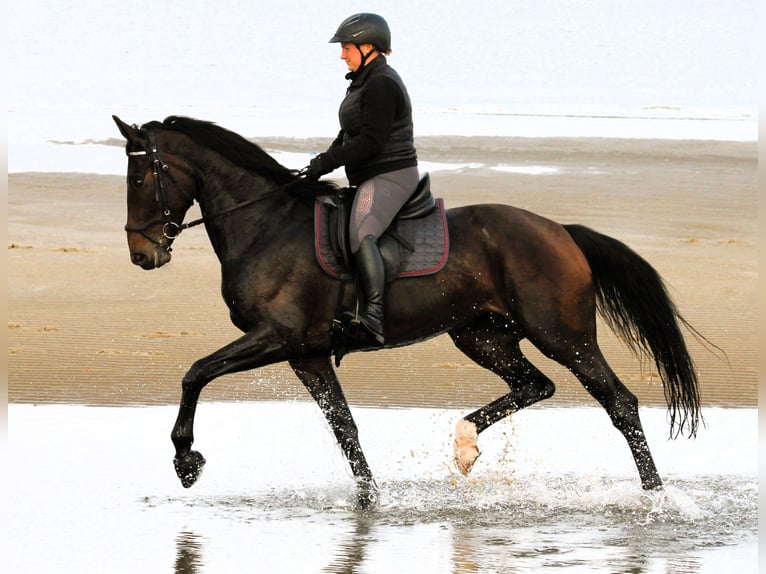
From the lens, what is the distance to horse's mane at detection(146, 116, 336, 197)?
759 centimetres

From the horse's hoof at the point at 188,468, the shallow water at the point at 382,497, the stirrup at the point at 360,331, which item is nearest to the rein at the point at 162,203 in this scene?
the stirrup at the point at 360,331

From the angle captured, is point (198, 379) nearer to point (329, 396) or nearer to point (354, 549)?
point (329, 396)

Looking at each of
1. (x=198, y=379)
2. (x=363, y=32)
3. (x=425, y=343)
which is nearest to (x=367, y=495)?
(x=198, y=379)

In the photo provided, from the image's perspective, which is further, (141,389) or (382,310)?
(141,389)

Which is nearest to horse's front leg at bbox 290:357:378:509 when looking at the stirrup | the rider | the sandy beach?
the stirrup

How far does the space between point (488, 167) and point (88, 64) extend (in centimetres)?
2342

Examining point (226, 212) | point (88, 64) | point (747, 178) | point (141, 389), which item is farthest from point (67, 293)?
point (88, 64)

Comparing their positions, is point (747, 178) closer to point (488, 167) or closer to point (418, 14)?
point (488, 167)

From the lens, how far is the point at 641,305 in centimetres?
809

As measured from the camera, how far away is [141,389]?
35.1ft

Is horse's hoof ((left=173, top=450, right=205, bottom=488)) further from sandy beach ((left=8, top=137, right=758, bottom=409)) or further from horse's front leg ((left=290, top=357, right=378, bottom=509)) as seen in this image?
sandy beach ((left=8, top=137, right=758, bottom=409))

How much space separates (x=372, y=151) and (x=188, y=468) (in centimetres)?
186

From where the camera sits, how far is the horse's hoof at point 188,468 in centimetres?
722

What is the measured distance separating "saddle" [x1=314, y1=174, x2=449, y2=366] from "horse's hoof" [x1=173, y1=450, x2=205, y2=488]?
0.90m
